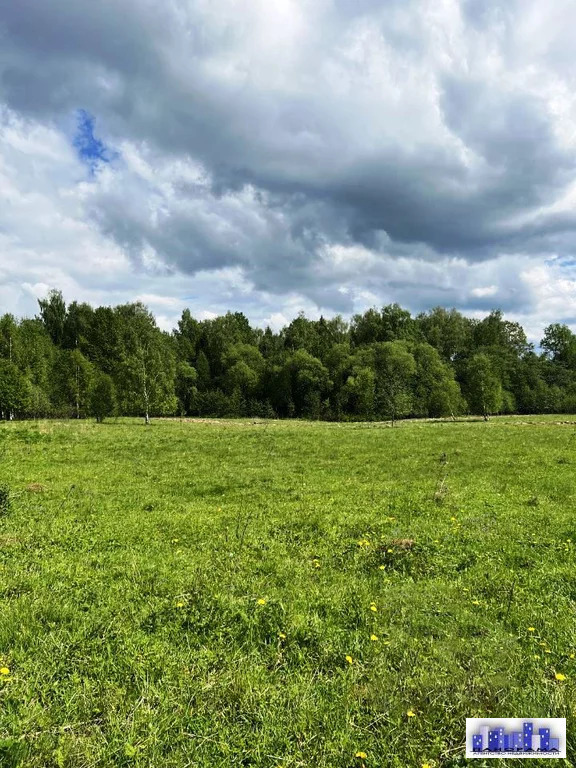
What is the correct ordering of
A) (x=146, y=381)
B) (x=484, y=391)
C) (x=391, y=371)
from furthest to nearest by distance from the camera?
(x=391, y=371)
(x=484, y=391)
(x=146, y=381)

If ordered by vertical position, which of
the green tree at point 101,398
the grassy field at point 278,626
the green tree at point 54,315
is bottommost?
the grassy field at point 278,626

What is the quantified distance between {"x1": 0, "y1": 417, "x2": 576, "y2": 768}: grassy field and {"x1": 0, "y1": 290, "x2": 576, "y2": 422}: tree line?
1971 inches

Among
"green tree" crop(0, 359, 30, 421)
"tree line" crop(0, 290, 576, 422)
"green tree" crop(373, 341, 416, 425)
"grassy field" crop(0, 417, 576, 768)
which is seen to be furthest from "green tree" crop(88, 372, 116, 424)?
"green tree" crop(373, 341, 416, 425)

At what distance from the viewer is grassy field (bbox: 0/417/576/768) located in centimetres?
473

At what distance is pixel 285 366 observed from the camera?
108438mm

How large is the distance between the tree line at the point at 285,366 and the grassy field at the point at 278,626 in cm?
5007

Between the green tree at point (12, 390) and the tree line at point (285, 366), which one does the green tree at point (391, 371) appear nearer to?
the tree line at point (285, 366)

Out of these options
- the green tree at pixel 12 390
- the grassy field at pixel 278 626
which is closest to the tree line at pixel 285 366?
the green tree at pixel 12 390

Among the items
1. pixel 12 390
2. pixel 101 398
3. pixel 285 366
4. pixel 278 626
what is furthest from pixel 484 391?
pixel 278 626

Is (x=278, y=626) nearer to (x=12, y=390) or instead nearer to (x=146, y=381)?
(x=146, y=381)

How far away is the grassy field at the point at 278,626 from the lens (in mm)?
4734

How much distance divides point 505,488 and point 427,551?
819cm

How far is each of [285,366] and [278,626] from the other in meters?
102

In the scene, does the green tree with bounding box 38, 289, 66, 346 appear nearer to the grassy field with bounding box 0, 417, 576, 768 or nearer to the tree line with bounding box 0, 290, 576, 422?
the tree line with bounding box 0, 290, 576, 422
